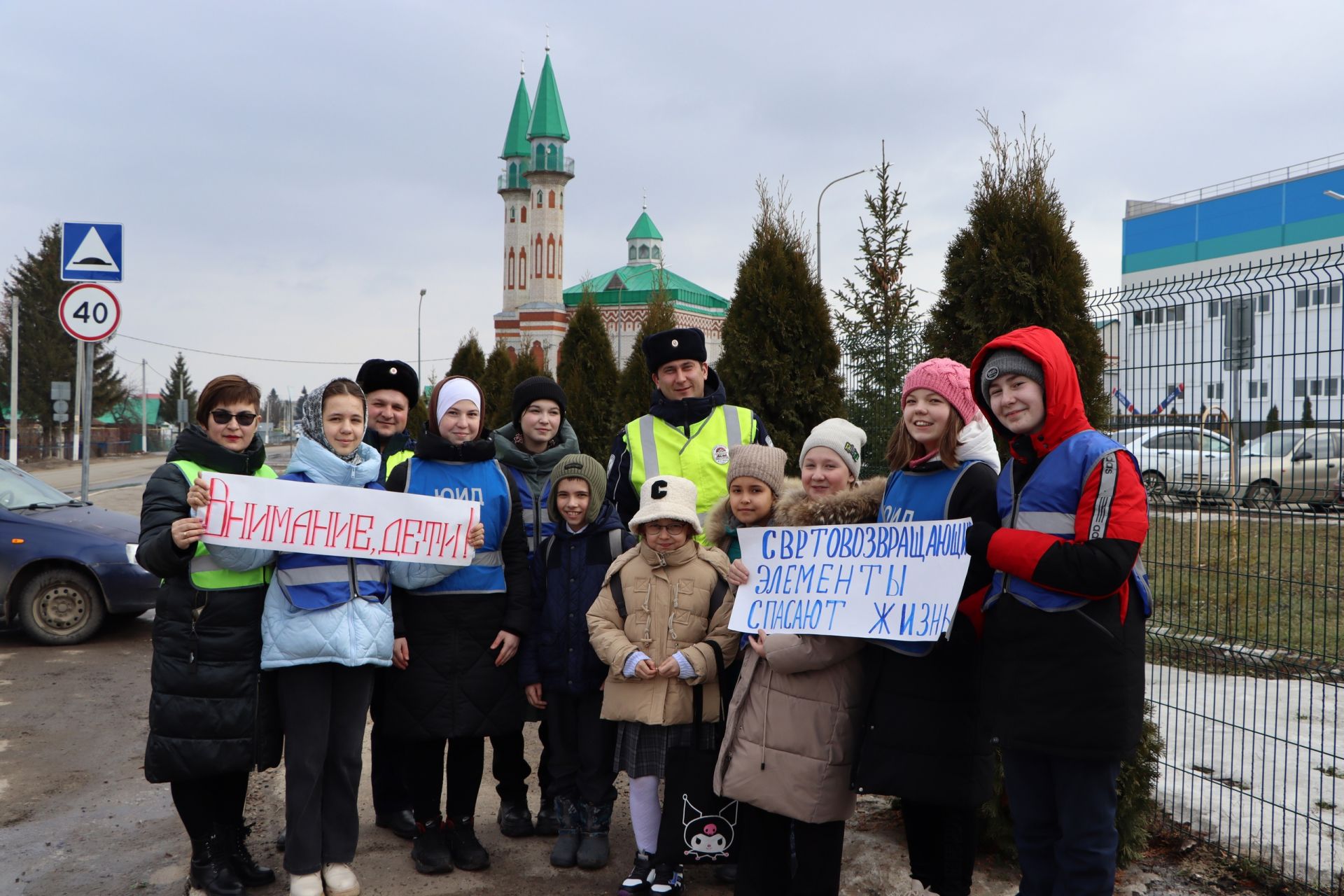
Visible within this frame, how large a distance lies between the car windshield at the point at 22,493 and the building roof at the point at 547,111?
55.9 meters

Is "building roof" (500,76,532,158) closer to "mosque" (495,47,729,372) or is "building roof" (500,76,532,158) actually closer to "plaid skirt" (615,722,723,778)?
"mosque" (495,47,729,372)

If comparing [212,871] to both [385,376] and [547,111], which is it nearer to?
[385,376]

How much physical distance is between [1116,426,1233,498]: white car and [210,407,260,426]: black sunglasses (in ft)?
12.8

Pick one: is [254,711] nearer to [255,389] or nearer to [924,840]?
[255,389]

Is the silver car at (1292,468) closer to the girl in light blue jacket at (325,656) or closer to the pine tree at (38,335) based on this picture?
the girl in light blue jacket at (325,656)

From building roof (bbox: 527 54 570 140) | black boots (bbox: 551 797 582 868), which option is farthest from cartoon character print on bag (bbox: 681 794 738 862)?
building roof (bbox: 527 54 570 140)

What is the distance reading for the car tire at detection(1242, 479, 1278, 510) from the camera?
13.8 ft

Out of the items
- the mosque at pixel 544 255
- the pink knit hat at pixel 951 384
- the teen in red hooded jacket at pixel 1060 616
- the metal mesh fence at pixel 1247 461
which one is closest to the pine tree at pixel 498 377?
the metal mesh fence at pixel 1247 461

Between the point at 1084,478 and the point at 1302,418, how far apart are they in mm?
1985

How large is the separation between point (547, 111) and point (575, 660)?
61.7 metres

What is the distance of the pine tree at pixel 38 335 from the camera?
5350cm

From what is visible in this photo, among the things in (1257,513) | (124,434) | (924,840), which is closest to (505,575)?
(924,840)

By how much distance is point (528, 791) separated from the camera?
17.7 feet

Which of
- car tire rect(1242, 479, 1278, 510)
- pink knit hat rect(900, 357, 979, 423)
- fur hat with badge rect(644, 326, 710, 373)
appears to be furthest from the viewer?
fur hat with badge rect(644, 326, 710, 373)
